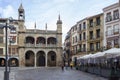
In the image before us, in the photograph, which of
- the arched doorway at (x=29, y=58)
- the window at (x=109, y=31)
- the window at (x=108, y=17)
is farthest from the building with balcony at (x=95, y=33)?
the arched doorway at (x=29, y=58)

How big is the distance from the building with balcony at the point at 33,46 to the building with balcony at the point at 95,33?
1130 cm

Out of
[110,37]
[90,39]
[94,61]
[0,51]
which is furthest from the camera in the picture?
[0,51]

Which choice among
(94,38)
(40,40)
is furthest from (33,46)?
(94,38)

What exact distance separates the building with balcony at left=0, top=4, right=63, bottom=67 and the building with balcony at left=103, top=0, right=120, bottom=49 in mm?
20421

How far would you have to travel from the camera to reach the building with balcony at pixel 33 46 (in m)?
81.0

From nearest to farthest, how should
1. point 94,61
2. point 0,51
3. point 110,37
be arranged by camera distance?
point 94,61 < point 110,37 < point 0,51

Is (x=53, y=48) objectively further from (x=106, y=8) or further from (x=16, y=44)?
(x=106, y=8)

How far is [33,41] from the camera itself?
8450 centimetres

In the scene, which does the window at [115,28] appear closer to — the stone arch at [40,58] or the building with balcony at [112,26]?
the building with balcony at [112,26]

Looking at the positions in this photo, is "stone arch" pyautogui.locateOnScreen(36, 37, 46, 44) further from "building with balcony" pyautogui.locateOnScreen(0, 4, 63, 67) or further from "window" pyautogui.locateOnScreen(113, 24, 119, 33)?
"window" pyautogui.locateOnScreen(113, 24, 119, 33)

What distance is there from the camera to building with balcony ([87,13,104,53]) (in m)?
69.1

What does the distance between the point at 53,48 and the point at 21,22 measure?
11050 millimetres

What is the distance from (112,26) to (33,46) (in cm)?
2656

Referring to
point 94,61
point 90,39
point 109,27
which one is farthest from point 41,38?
point 94,61
